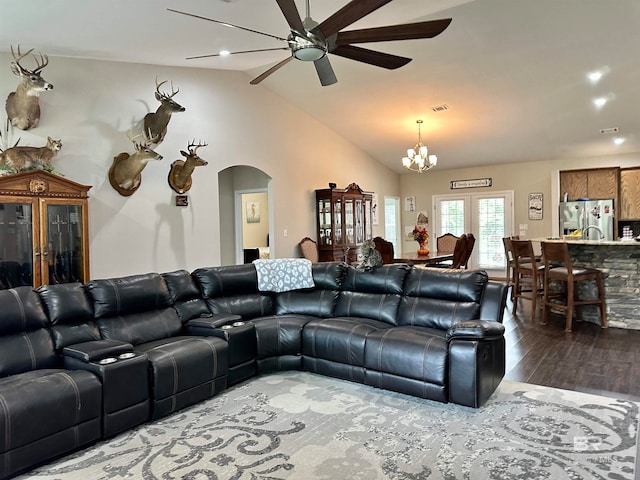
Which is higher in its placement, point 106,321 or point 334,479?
point 106,321

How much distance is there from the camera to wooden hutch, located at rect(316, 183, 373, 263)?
8094 mm

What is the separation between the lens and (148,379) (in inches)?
118

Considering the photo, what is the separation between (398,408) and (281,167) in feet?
16.6

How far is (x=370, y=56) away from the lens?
3387 mm

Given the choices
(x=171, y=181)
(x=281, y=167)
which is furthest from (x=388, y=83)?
(x=171, y=181)

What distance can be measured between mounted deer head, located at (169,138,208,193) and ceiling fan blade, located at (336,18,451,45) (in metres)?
3.20

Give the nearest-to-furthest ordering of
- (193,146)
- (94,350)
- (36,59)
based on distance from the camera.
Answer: (94,350), (36,59), (193,146)

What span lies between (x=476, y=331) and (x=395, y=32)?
7.04ft

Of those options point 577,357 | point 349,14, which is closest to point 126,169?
point 349,14

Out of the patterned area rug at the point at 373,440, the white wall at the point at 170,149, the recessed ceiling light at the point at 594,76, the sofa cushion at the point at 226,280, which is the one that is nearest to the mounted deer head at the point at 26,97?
the white wall at the point at 170,149

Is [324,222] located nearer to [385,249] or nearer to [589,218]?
[385,249]

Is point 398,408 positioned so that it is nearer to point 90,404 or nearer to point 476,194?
point 90,404

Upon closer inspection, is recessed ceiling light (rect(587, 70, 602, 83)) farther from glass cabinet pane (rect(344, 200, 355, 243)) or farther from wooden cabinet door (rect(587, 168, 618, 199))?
glass cabinet pane (rect(344, 200, 355, 243))

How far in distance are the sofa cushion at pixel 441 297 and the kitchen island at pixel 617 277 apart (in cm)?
251
